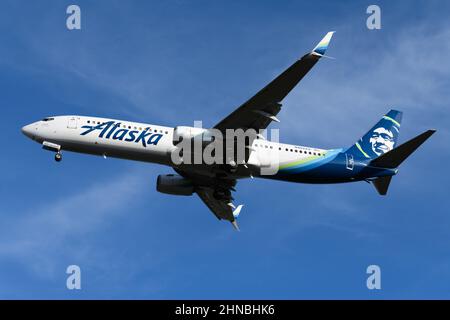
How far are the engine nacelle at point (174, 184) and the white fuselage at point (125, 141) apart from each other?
254 inches

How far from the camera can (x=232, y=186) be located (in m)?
57.9

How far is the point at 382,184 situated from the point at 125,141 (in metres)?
20.1

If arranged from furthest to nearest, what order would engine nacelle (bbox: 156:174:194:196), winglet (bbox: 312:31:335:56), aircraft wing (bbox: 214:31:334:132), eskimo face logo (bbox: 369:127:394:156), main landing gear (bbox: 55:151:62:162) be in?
1. engine nacelle (bbox: 156:174:194:196)
2. eskimo face logo (bbox: 369:127:394:156)
3. main landing gear (bbox: 55:151:62:162)
4. aircraft wing (bbox: 214:31:334:132)
5. winglet (bbox: 312:31:335:56)

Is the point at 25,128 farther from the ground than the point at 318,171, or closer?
farther from the ground

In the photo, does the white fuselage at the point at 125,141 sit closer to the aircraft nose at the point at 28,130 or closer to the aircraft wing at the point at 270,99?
the aircraft nose at the point at 28,130

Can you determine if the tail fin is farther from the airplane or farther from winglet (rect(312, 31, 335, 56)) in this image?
winglet (rect(312, 31, 335, 56))

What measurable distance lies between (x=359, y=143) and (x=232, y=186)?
10986 millimetres

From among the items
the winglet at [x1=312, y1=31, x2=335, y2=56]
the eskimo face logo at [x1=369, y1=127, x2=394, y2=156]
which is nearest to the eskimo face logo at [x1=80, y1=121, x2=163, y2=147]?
the winglet at [x1=312, y1=31, x2=335, y2=56]

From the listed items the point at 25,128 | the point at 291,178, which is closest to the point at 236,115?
the point at 291,178

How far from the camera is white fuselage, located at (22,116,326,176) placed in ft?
168

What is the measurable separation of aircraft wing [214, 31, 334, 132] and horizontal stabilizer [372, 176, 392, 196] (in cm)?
1091

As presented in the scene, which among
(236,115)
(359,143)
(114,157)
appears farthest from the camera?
(359,143)

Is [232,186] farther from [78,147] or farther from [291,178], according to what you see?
[78,147]

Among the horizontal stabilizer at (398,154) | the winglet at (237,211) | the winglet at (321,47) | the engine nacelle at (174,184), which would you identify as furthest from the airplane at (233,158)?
the winglet at (321,47)
